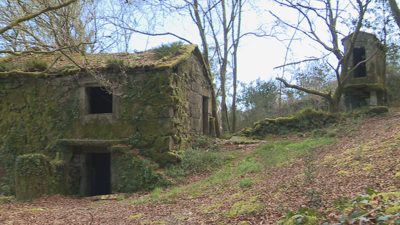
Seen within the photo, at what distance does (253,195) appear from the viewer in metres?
5.20

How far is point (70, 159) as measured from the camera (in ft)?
31.5

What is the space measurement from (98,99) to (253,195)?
8527mm

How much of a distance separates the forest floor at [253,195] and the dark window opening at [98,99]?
3429 mm

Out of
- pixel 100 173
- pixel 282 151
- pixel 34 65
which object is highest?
pixel 34 65

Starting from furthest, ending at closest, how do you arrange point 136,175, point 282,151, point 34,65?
point 34,65, point 282,151, point 136,175

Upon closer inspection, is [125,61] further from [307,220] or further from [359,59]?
[359,59]

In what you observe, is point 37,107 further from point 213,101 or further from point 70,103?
point 213,101

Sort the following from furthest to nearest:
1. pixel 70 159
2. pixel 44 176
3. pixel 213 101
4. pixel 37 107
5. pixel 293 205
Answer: pixel 213 101, pixel 37 107, pixel 70 159, pixel 44 176, pixel 293 205

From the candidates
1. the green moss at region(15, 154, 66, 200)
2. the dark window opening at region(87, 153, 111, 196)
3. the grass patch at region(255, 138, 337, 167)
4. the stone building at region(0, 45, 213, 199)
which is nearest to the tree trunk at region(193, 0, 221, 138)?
the stone building at region(0, 45, 213, 199)

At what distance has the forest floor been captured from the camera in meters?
4.12

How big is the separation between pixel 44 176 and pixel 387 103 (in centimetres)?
1688

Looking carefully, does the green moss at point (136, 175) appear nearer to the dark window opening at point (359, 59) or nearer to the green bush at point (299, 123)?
the green bush at point (299, 123)

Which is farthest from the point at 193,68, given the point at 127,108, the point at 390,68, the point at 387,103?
the point at 390,68

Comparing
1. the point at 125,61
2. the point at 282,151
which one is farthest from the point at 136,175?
the point at 282,151
